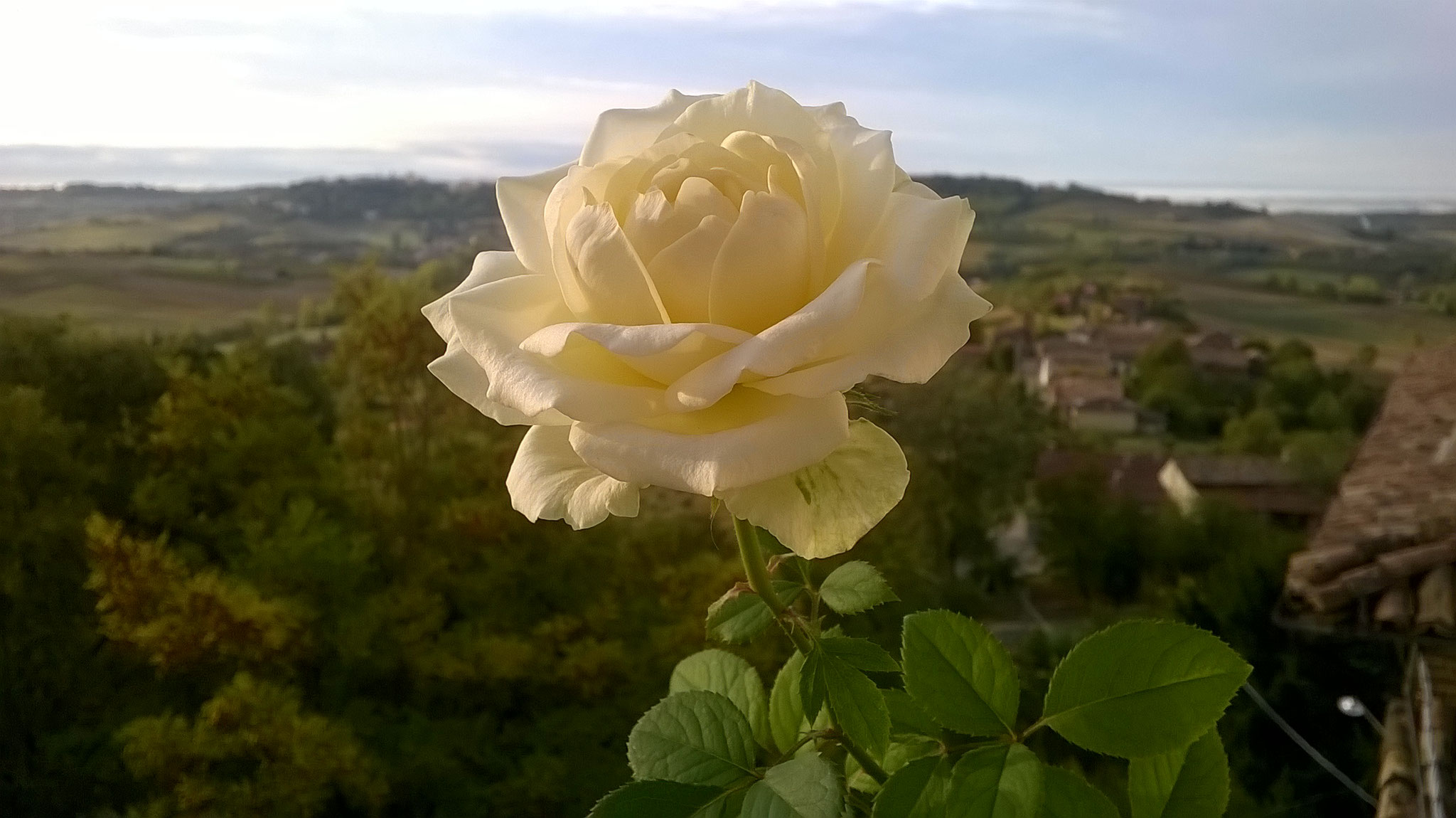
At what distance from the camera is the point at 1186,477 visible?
122cm

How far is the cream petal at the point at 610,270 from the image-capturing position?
19 cm

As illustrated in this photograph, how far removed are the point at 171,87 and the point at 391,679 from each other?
0.59 meters

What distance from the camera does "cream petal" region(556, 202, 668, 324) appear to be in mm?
189

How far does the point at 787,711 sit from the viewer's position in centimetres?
30

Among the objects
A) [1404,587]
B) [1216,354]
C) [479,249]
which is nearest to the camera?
[1404,587]

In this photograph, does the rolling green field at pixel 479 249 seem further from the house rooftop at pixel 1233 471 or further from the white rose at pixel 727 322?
Answer: the white rose at pixel 727 322

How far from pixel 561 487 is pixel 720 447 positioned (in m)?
0.05

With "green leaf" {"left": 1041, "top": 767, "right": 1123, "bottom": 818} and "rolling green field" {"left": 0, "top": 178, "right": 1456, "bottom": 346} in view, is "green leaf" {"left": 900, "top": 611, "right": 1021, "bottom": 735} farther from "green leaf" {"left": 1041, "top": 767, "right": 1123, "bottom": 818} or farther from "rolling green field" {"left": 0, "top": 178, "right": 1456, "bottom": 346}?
"rolling green field" {"left": 0, "top": 178, "right": 1456, "bottom": 346}

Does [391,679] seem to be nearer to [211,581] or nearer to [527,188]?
[211,581]

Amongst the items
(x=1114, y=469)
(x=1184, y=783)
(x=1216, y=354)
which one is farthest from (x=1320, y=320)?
(x=1184, y=783)

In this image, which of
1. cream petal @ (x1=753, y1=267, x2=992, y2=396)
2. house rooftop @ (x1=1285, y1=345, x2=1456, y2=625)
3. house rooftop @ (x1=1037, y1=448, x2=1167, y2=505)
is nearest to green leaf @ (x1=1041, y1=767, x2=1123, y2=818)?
cream petal @ (x1=753, y1=267, x2=992, y2=396)

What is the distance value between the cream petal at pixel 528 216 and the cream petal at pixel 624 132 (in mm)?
15

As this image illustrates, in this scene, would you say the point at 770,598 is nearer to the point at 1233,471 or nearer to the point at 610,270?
the point at 610,270

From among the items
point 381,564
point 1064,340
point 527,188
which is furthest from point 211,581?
point 1064,340
